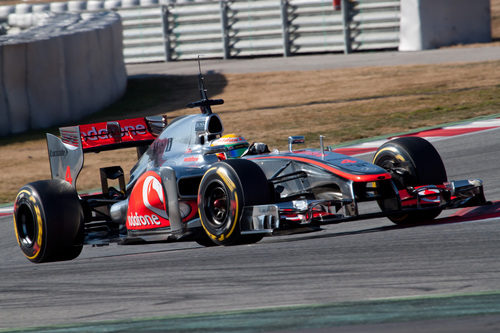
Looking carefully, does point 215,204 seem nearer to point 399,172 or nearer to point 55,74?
point 399,172

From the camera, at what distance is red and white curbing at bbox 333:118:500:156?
1220 centimetres

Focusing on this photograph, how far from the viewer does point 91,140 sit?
8.47 meters

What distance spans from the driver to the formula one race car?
13mm

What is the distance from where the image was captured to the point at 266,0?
24.2 m

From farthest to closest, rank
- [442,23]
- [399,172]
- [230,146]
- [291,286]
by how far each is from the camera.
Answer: [442,23], [230,146], [399,172], [291,286]

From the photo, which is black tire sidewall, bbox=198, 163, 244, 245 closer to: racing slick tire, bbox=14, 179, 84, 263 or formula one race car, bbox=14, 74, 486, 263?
formula one race car, bbox=14, 74, 486, 263

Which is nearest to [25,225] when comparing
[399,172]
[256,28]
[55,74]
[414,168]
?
[399,172]

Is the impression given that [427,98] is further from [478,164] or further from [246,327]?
[246,327]

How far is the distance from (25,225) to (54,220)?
1.97ft

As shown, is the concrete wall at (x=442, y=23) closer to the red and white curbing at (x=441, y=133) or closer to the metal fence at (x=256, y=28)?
the metal fence at (x=256, y=28)

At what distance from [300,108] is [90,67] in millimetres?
4459

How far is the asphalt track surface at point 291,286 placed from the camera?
4.24 m

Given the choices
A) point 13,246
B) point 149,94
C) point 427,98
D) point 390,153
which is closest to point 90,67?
point 149,94

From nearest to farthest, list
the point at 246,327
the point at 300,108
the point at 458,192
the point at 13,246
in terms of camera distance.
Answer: the point at 246,327, the point at 458,192, the point at 13,246, the point at 300,108
